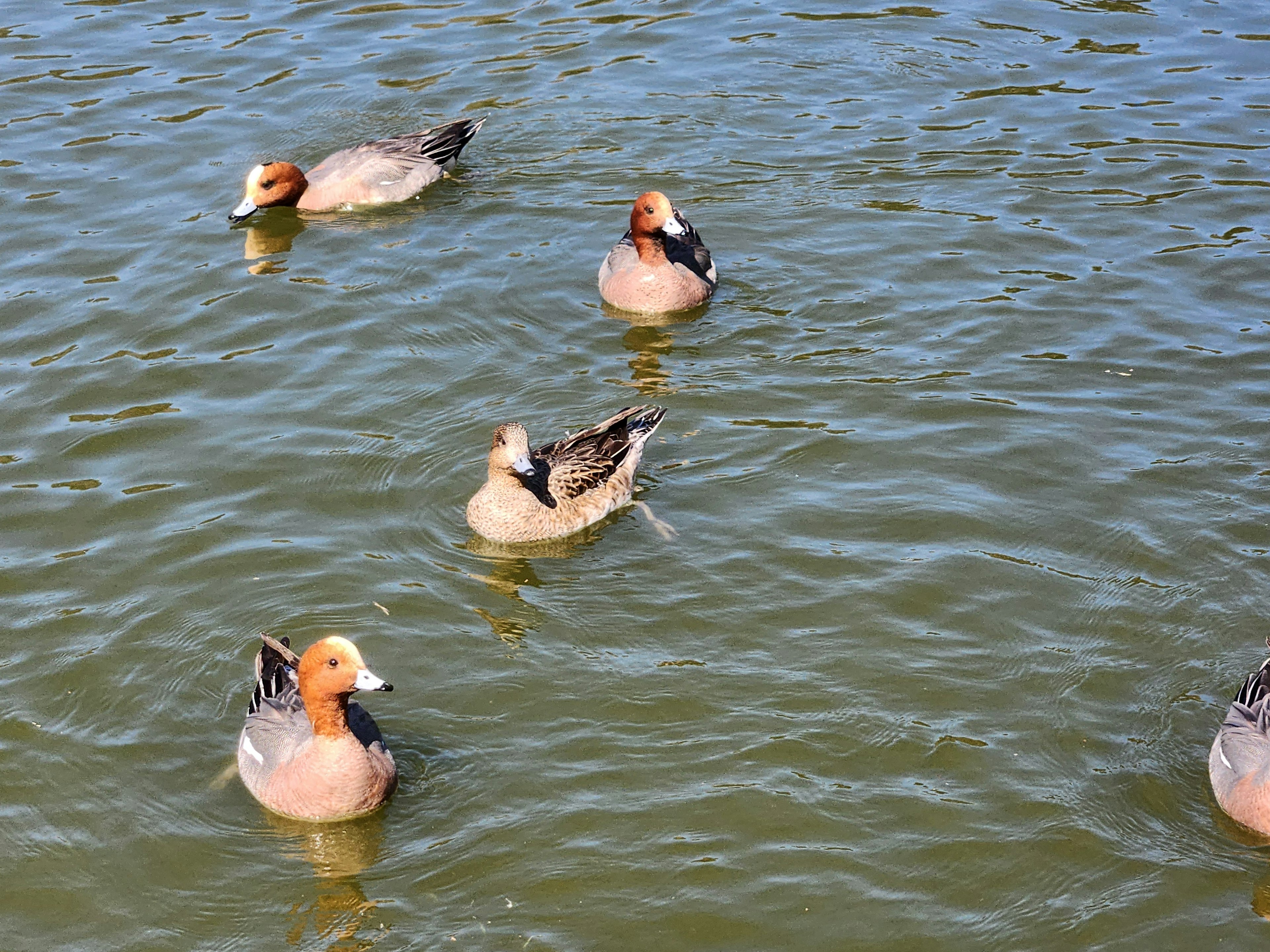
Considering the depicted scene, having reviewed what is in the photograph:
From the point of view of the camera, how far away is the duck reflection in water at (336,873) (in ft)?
21.2

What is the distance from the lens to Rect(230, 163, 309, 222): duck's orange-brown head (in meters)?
13.5

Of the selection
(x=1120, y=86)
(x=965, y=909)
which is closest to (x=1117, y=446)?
(x=965, y=909)

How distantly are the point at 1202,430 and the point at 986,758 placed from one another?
3.85 m

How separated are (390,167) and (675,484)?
5517 millimetres

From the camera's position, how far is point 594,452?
9742 millimetres

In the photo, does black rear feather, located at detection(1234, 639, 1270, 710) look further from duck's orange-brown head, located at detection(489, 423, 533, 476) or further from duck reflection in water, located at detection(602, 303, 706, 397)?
duck reflection in water, located at detection(602, 303, 706, 397)

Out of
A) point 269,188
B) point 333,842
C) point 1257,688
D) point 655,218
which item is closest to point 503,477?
point 333,842

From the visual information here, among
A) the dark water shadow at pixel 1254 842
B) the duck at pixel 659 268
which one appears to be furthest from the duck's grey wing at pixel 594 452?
the dark water shadow at pixel 1254 842

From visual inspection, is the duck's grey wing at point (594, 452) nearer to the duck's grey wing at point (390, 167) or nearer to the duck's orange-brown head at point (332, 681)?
the duck's orange-brown head at point (332, 681)

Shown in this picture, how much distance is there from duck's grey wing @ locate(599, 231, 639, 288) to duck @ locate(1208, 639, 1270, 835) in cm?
621

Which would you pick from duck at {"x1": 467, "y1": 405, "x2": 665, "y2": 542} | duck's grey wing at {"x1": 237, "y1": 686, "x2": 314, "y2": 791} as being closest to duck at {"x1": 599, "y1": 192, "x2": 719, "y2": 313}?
duck at {"x1": 467, "y1": 405, "x2": 665, "y2": 542}

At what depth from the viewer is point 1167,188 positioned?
13.5 metres

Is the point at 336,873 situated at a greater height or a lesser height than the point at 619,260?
lesser

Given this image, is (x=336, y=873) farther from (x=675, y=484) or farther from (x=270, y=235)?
(x=270, y=235)
